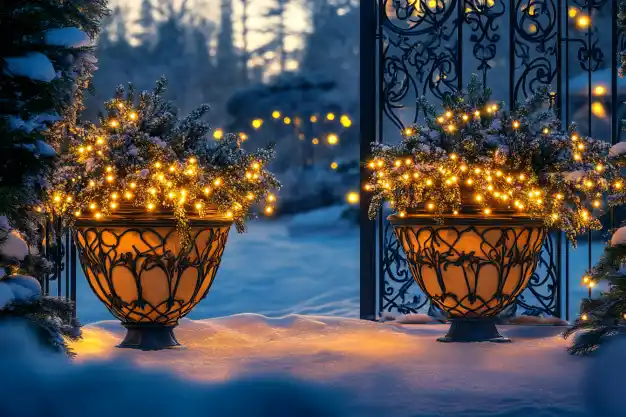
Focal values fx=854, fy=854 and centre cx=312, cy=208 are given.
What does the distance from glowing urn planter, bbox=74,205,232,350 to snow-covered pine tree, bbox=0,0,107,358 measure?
52cm

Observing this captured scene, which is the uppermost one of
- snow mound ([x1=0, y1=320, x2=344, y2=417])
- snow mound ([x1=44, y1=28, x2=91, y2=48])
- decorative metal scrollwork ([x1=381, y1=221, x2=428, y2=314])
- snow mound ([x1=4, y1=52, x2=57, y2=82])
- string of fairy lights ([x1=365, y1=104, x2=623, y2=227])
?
snow mound ([x1=44, y1=28, x2=91, y2=48])

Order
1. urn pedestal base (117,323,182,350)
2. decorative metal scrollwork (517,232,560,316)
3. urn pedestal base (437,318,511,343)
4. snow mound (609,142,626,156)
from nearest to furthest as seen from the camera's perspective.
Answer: snow mound (609,142,626,156) → urn pedestal base (117,323,182,350) → urn pedestal base (437,318,511,343) → decorative metal scrollwork (517,232,560,316)

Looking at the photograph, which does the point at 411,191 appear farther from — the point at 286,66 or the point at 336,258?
the point at 286,66

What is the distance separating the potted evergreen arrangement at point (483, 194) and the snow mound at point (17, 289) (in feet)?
6.64

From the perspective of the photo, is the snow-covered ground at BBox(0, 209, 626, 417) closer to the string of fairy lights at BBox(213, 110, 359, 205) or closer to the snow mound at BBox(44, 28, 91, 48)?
the snow mound at BBox(44, 28, 91, 48)

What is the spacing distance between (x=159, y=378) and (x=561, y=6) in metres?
3.96

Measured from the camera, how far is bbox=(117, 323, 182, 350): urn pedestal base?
490 centimetres

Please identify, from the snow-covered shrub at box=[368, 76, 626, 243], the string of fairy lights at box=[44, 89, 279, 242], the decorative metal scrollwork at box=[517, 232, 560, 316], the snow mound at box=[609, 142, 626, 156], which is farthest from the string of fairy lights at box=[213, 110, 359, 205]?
the snow mound at box=[609, 142, 626, 156]

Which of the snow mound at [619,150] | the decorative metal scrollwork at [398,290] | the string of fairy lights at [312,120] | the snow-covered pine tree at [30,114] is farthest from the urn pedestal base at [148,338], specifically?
the string of fairy lights at [312,120]

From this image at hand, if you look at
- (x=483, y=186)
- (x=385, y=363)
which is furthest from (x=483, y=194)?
(x=385, y=363)

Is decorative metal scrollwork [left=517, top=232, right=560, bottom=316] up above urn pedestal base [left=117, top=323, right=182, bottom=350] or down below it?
above

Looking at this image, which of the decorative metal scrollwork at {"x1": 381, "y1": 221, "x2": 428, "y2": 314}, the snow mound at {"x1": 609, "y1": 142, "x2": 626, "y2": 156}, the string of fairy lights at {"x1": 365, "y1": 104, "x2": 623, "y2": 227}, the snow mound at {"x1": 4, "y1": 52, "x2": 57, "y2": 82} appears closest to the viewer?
the snow mound at {"x1": 4, "y1": 52, "x2": 57, "y2": 82}

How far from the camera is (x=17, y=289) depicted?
407 centimetres

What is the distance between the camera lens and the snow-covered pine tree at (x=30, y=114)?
3971mm
